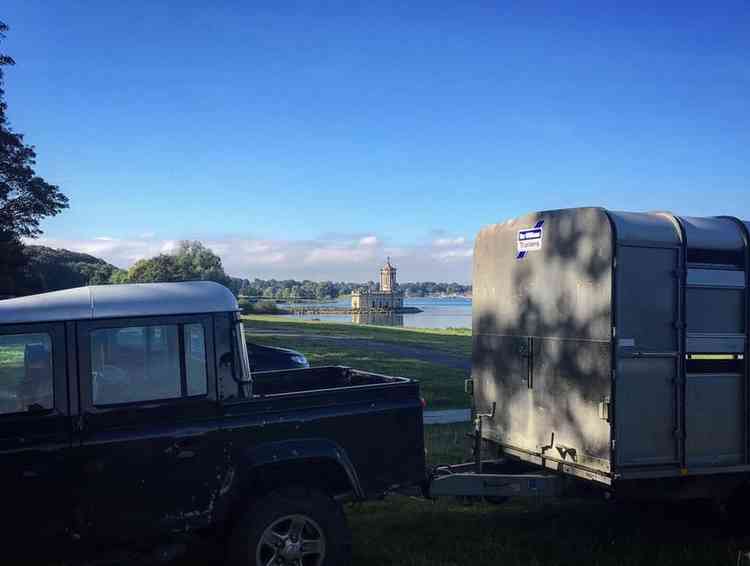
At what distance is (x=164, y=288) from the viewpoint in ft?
16.9

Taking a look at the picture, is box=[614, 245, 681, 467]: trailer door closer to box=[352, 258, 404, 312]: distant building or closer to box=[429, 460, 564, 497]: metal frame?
box=[429, 460, 564, 497]: metal frame

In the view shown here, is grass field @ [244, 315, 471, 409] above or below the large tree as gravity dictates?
below

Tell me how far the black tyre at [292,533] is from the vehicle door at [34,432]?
1151 millimetres

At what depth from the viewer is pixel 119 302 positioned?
481cm

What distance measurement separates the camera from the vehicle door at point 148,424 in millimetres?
4559

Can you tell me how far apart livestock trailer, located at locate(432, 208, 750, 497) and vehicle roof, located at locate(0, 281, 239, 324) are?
2.94m

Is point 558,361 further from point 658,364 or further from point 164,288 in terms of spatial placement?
point 164,288

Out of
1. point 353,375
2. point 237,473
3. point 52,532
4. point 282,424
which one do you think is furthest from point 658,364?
point 52,532

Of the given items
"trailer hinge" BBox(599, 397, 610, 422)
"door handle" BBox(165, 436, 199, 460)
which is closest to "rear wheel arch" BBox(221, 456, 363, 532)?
"door handle" BBox(165, 436, 199, 460)

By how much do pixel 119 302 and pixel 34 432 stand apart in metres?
0.97

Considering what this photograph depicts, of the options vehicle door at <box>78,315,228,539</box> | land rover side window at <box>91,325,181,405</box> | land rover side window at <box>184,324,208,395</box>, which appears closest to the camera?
vehicle door at <box>78,315,228,539</box>

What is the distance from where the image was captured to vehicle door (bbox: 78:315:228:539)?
4.56m

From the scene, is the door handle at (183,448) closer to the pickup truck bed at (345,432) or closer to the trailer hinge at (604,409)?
the pickup truck bed at (345,432)

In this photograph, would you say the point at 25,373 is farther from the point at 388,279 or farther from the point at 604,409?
the point at 388,279
